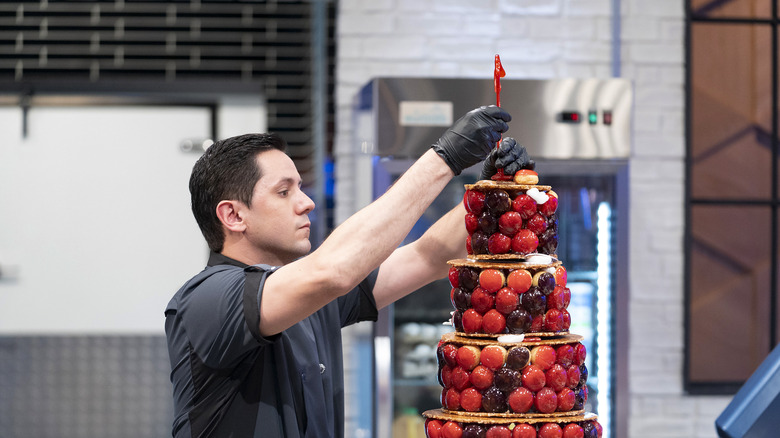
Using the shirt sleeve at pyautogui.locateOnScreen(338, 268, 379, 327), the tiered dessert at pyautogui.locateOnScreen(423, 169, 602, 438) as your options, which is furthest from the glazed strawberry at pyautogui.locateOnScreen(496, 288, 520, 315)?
the shirt sleeve at pyautogui.locateOnScreen(338, 268, 379, 327)

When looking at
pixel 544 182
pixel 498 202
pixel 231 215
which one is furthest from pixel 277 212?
pixel 544 182

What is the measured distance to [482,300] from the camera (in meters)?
1.75

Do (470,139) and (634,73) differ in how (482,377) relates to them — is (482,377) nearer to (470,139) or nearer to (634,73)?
(470,139)

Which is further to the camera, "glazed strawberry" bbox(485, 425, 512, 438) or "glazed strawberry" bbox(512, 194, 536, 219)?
"glazed strawberry" bbox(512, 194, 536, 219)

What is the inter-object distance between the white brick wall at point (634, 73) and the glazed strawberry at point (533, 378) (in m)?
2.40

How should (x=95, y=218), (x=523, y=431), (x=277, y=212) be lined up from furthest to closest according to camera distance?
1. (x=95, y=218)
2. (x=277, y=212)
3. (x=523, y=431)

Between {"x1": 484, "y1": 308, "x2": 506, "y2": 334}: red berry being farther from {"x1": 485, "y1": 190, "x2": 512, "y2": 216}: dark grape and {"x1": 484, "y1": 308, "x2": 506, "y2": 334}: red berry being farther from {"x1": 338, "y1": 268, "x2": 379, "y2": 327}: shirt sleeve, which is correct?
{"x1": 338, "y1": 268, "x2": 379, "y2": 327}: shirt sleeve

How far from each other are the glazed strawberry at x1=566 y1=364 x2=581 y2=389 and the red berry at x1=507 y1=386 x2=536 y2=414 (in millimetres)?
101

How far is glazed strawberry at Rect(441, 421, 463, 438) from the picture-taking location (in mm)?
1707

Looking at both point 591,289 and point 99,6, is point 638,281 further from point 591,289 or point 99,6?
point 99,6

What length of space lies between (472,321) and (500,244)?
0.17 m

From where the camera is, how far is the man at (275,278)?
1.74m

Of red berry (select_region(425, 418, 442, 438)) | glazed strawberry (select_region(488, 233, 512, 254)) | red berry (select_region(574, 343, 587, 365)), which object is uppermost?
glazed strawberry (select_region(488, 233, 512, 254))

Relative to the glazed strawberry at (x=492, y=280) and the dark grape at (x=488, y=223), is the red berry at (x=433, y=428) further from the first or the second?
the dark grape at (x=488, y=223)
